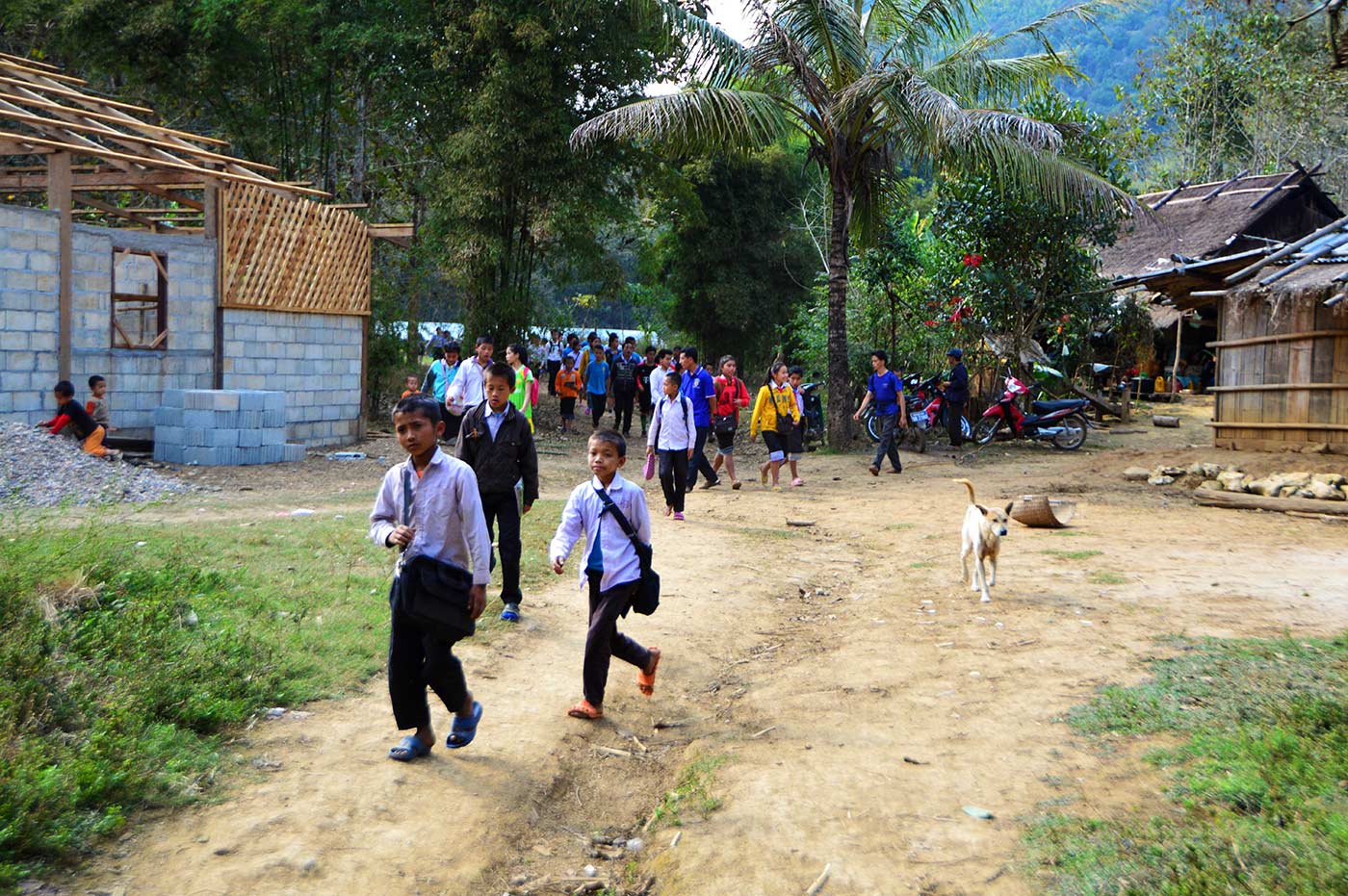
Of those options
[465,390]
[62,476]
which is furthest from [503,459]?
[62,476]

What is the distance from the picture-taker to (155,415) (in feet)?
47.5

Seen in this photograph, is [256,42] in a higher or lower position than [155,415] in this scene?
higher

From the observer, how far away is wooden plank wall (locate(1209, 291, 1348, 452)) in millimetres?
13750

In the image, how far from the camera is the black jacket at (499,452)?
7137 millimetres

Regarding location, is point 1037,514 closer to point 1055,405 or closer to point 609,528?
point 609,528

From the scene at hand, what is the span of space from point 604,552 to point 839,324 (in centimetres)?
1287

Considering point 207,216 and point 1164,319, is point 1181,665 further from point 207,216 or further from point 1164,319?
point 1164,319

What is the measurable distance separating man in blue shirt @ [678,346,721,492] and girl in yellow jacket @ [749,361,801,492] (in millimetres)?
601

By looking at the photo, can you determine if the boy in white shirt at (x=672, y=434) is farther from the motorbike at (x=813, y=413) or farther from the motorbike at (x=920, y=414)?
the motorbike at (x=813, y=413)

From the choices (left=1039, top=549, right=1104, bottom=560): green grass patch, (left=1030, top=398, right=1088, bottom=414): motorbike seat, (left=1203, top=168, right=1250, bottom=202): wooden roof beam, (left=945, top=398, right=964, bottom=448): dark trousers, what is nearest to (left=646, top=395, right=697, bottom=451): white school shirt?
(left=1039, top=549, right=1104, bottom=560): green grass patch

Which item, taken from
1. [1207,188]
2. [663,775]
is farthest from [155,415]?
[1207,188]

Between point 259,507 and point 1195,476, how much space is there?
1131cm

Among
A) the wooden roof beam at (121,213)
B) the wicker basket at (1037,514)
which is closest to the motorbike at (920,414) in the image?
the wicker basket at (1037,514)

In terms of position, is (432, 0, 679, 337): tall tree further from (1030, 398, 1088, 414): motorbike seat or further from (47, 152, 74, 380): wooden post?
(1030, 398, 1088, 414): motorbike seat
